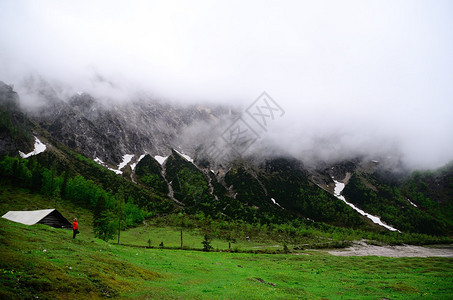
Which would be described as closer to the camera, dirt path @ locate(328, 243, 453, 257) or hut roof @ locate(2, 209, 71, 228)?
hut roof @ locate(2, 209, 71, 228)

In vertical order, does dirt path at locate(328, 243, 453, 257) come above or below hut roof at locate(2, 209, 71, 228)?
below

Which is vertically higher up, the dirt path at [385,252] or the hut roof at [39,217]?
the hut roof at [39,217]

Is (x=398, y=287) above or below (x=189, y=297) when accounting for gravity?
below

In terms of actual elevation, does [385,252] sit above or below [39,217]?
below

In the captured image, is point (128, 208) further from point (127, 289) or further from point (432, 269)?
point (432, 269)

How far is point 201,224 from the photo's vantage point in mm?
142375

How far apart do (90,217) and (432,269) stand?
12563 centimetres

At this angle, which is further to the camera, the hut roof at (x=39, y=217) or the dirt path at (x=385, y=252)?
the dirt path at (x=385, y=252)

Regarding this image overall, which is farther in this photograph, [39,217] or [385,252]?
[385,252]

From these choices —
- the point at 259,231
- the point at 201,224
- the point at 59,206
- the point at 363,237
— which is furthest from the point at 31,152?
the point at 363,237

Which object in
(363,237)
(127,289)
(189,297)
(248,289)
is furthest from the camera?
(363,237)

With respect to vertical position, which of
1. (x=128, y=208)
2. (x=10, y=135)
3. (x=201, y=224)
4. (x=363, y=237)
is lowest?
(x=363, y=237)

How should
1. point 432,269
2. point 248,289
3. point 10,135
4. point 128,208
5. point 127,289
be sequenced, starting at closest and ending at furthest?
point 127,289, point 248,289, point 432,269, point 128,208, point 10,135

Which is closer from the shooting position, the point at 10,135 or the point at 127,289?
the point at 127,289
